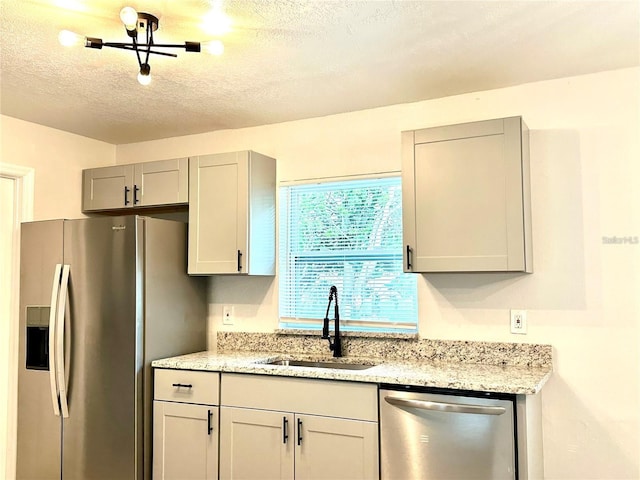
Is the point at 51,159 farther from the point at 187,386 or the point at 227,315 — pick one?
the point at 187,386

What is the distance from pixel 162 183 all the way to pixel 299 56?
4.79ft

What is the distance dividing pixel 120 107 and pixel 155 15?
1.27 m

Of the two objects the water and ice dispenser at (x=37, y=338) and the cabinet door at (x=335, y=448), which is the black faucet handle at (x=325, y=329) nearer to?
the cabinet door at (x=335, y=448)

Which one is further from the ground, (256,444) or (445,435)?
(445,435)

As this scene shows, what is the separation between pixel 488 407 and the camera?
2406mm

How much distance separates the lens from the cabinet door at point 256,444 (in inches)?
112

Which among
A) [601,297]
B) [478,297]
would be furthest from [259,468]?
[601,297]

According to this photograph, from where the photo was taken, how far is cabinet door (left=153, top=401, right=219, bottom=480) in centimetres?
303

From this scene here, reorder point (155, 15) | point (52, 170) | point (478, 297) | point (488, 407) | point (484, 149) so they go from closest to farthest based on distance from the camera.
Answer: point (155, 15) → point (488, 407) → point (484, 149) → point (478, 297) → point (52, 170)

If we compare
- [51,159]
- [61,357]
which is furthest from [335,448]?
[51,159]

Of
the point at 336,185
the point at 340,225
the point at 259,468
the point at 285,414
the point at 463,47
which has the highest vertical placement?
the point at 463,47

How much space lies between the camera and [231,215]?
343 cm

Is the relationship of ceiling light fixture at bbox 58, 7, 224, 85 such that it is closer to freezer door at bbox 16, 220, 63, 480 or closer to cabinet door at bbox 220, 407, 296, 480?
freezer door at bbox 16, 220, 63, 480

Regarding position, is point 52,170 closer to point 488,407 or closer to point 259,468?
point 259,468
